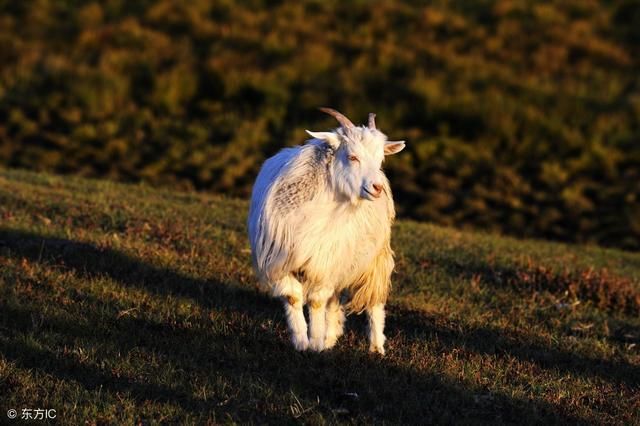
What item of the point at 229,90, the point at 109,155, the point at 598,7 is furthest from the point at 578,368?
the point at 598,7

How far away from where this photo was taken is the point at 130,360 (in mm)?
7152

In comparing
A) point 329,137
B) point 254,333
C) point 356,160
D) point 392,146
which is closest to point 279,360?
point 254,333

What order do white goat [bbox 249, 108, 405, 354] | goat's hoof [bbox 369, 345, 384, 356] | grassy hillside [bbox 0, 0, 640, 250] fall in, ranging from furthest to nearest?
grassy hillside [bbox 0, 0, 640, 250], goat's hoof [bbox 369, 345, 384, 356], white goat [bbox 249, 108, 405, 354]

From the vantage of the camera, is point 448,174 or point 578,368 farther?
point 448,174

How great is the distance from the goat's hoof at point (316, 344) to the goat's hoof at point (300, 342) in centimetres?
7

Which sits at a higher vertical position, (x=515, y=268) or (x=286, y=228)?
A: (x=286, y=228)

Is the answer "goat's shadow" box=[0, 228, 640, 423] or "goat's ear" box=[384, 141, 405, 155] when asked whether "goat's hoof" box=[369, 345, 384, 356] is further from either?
"goat's ear" box=[384, 141, 405, 155]

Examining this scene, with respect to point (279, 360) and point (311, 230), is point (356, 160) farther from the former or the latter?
point (279, 360)

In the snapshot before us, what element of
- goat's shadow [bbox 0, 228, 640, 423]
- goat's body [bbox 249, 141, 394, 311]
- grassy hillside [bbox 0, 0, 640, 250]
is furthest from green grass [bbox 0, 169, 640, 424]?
grassy hillside [bbox 0, 0, 640, 250]

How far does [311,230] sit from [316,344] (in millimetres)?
885

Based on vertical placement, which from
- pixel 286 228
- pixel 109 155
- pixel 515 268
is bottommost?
pixel 109 155

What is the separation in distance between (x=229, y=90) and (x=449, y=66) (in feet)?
17.9

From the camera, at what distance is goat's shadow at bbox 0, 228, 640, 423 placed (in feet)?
Answer: 22.1

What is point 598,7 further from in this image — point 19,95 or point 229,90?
point 19,95
